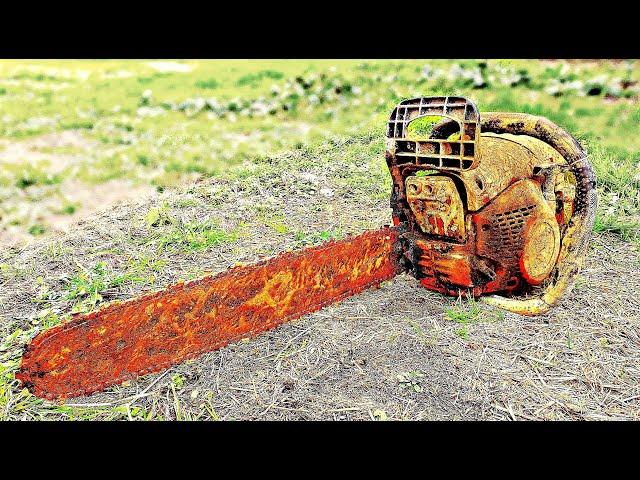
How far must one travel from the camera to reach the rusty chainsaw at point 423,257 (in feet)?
7.53

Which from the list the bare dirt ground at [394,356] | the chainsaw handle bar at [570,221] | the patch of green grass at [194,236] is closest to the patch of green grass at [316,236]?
the bare dirt ground at [394,356]

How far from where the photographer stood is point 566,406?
2.48m

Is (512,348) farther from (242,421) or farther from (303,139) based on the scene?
(303,139)

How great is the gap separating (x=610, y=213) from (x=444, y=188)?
2.11 metres

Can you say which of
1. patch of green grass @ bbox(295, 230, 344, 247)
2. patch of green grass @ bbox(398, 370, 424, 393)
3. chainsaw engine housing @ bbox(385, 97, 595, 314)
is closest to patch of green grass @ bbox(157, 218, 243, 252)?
patch of green grass @ bbox(295, 230, 344, 247)

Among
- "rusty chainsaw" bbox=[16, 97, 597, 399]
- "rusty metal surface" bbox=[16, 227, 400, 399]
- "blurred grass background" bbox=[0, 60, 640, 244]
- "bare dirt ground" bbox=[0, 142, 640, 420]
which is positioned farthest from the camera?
"blurred grass background" bbox=[0, 60, 640, 244]

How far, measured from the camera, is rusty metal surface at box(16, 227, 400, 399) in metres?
2.17

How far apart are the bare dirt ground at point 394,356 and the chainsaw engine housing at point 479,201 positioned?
23 cm

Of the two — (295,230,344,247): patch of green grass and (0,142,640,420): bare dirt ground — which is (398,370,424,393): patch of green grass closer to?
(0,142,640,420): bare dirt ground

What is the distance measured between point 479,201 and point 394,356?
0.83 m

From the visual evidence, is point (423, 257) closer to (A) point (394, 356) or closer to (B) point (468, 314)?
(B) point (468, 314)

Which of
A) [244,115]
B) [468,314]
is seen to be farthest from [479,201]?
[244,115]

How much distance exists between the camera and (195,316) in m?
2.46

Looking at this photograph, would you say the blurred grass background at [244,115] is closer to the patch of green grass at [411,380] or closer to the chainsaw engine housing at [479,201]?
the chainsaw engine housing at [479,201]
